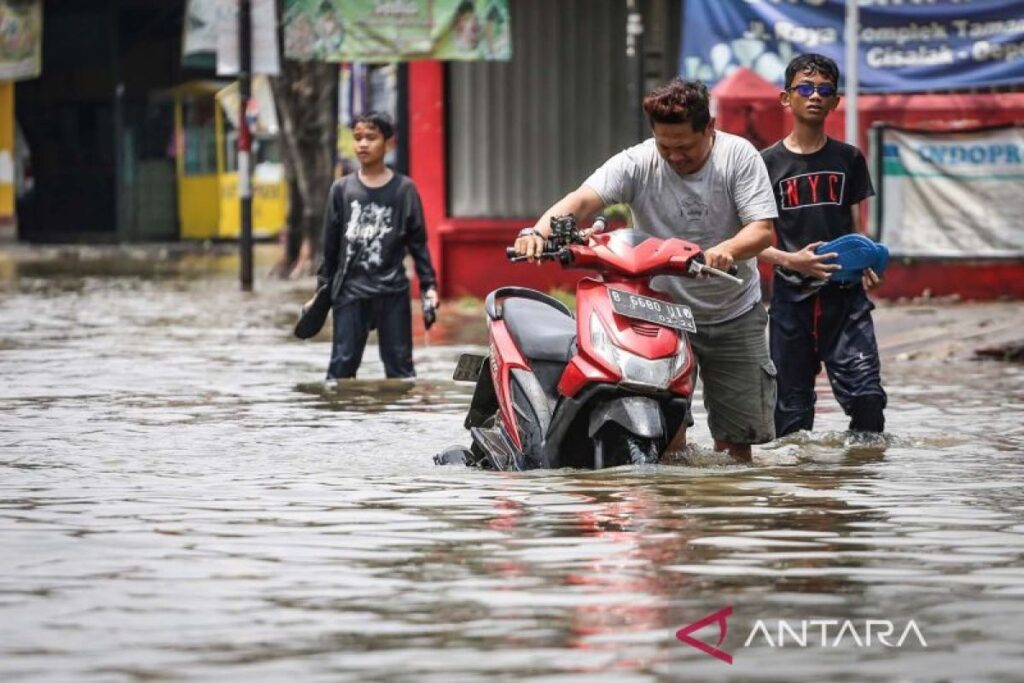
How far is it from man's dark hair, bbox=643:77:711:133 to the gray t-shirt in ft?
0.72

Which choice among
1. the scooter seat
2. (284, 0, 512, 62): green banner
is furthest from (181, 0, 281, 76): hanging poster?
the scooter seat

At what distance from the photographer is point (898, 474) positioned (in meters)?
9.81

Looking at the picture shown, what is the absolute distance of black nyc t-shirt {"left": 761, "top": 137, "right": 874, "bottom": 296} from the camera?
409 inches

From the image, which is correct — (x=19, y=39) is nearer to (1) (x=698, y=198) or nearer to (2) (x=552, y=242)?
(1) (x=698, y=198)

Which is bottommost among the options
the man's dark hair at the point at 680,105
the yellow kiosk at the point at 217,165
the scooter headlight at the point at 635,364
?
the yellow kiosk at the point at 217,165

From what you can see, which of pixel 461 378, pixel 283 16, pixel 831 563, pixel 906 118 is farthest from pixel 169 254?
pixel 831 563

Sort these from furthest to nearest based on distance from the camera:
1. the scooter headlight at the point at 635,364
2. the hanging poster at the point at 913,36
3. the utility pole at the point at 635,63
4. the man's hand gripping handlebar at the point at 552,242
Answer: the utility pole at the point at 635,63 < the hanging poster at the point at 913,36 < the man's hand gripping handlebar at the point at 552,242 < the scooter headlight at the point at 635,364

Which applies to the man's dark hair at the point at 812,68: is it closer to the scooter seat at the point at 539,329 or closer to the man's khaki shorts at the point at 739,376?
the man's khaki shorts at the point at 739,376

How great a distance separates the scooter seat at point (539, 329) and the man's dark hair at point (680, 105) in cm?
93

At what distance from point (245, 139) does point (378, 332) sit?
12.9 metres

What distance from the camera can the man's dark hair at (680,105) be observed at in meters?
9.25

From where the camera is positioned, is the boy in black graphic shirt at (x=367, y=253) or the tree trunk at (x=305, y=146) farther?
the tree trunk at (x=305, y=146)

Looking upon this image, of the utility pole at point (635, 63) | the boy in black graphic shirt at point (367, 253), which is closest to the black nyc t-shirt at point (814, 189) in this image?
the boy in black graphic shirt at point (367, 253)

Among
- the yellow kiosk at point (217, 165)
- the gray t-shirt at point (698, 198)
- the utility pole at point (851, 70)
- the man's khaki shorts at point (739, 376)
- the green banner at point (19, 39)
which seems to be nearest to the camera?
the gray t-shirt at point (698, 198)
